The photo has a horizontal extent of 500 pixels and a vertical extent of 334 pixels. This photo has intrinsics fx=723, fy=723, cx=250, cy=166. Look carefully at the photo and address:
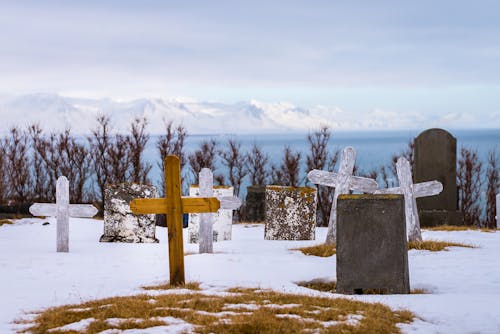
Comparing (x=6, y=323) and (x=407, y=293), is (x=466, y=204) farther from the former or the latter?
(x=6, y=323)

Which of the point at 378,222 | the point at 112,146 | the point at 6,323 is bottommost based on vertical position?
the point at 6,323

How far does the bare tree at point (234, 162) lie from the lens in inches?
1034

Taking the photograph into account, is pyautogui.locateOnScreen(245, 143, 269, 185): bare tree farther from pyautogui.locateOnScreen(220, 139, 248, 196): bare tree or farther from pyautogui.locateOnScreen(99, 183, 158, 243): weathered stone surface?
pyautogui.locateOnScreen(99, 183, 158, 243): weathered stone surface

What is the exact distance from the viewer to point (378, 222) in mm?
9719

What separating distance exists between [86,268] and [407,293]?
5365 mm

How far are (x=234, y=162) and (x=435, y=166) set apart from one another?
323 inches

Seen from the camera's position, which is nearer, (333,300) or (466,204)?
(333,300)

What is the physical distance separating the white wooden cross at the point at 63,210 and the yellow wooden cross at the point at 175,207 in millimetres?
4357

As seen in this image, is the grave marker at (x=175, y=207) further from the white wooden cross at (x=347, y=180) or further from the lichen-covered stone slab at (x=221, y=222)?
the lichen-covered stone slab at (x=221, y=222)

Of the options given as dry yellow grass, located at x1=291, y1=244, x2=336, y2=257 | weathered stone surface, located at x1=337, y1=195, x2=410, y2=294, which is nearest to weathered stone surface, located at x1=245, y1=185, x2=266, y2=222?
dry yellow grass, located at x1=291, y1=244, x2=336, y2=257

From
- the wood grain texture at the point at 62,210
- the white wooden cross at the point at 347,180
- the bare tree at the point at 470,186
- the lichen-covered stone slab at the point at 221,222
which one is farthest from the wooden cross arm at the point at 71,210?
the bare tree at the point at 470,186

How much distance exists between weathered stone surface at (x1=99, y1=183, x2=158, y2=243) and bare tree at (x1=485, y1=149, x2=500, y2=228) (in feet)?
45.2

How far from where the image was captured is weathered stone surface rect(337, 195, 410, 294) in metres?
9.70

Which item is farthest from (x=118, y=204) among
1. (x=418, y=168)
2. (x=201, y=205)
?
(x=418, y=168)
